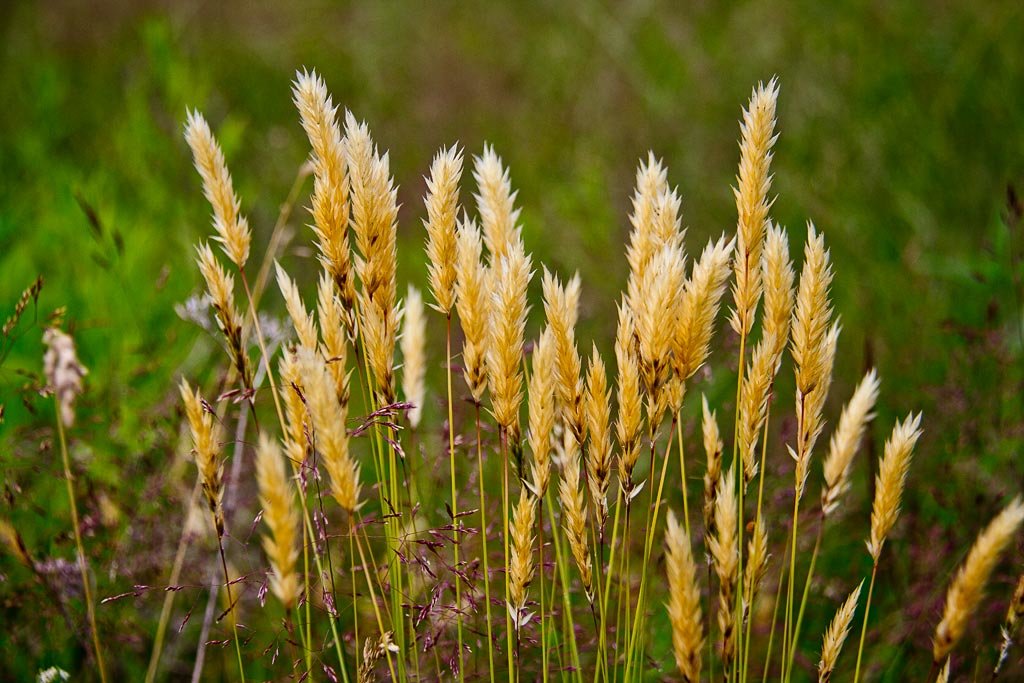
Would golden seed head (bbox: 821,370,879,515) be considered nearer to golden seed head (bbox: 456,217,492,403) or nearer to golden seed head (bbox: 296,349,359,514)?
golden seed head (bbox: 456,217,492,403)

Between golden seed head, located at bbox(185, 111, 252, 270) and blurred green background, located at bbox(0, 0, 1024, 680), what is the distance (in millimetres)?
528

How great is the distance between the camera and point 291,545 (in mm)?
893

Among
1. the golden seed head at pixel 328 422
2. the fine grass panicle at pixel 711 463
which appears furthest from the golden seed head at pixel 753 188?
the golden seed head at pixel 328 422

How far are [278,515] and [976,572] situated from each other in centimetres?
78

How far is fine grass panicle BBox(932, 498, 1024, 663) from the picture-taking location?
927mm

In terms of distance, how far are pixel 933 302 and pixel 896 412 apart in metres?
0.53

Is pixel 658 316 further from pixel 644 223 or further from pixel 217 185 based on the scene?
pixel 217 185

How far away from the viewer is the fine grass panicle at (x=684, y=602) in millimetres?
Answer: 961

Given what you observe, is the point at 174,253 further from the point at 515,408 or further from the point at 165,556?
the point at 515,408

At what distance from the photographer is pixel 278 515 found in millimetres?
878

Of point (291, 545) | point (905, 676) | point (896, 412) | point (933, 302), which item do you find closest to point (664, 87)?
point (933, 302)

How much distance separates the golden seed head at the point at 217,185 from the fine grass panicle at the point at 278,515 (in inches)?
14.4

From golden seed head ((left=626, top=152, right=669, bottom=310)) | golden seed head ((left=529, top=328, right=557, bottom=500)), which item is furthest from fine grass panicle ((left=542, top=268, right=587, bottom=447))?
golden seed head ((left=626, top=152, right=669, bottom=310))

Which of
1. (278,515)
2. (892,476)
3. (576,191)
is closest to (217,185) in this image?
(278,515)
